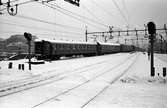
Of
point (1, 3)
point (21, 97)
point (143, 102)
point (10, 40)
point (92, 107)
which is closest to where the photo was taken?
point (92, 107)

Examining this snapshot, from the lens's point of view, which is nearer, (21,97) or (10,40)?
(21,97)

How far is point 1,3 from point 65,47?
2211 centimetres

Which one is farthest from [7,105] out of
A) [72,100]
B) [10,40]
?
[10,40]

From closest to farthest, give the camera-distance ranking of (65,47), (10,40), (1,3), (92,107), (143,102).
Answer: (92,107) < (143,102) < (1,3) < (65,47) < (10,40)

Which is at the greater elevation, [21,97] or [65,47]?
[65,47]

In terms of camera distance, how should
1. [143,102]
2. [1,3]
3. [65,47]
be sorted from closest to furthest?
[143,102] < [1,3] < [65,47]

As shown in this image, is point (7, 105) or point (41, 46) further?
point (41, 46)

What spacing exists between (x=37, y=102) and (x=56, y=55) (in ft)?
86.9

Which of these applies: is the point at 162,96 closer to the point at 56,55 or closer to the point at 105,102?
the point at 105,102

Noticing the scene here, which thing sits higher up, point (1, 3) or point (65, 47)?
point (1, 3)

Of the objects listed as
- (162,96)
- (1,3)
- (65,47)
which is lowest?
(162,96)

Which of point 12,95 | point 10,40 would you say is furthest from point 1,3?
point 10,40

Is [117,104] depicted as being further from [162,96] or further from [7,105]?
[7,105]

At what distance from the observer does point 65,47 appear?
36.2m
